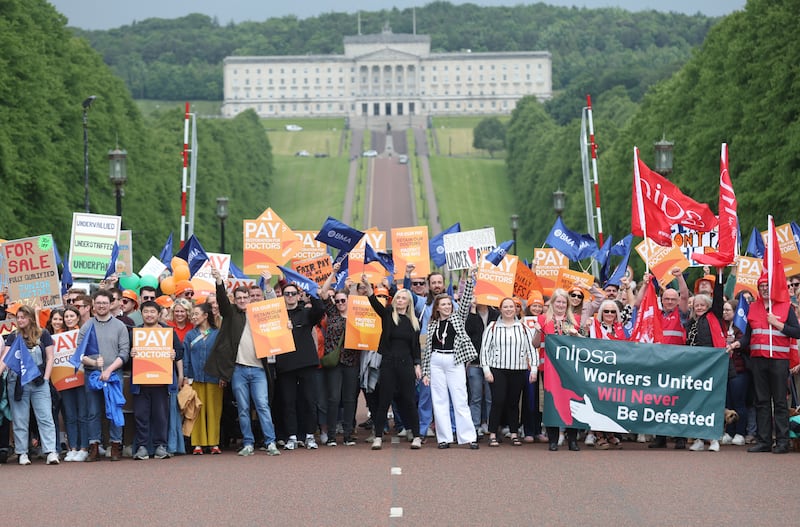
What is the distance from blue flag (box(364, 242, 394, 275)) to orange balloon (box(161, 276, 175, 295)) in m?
2.40

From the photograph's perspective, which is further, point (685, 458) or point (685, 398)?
point (685, 398)

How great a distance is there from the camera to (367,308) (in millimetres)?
16875

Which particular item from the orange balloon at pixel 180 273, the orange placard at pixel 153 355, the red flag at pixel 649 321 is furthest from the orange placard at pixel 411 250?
the orange placard at pixel 153 355

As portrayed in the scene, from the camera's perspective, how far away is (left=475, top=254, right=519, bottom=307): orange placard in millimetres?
17781

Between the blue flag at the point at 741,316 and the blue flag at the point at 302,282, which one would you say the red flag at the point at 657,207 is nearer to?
the blue flag at the point at 741,316

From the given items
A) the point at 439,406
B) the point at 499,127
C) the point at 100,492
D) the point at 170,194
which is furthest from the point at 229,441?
the point at 499,127

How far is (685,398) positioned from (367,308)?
11.1 feet

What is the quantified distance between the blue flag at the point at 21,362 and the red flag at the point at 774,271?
23.5 ft

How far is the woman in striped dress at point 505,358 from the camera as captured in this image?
16469 mm

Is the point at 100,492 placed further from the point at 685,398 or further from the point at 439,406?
the point at 685,398

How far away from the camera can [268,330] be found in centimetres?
1616

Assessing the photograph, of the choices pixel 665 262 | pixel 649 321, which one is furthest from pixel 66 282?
pixel 649 321

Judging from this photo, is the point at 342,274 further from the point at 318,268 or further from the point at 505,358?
the point at 505,358

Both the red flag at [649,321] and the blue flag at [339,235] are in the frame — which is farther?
the blue flag at [339,235]
